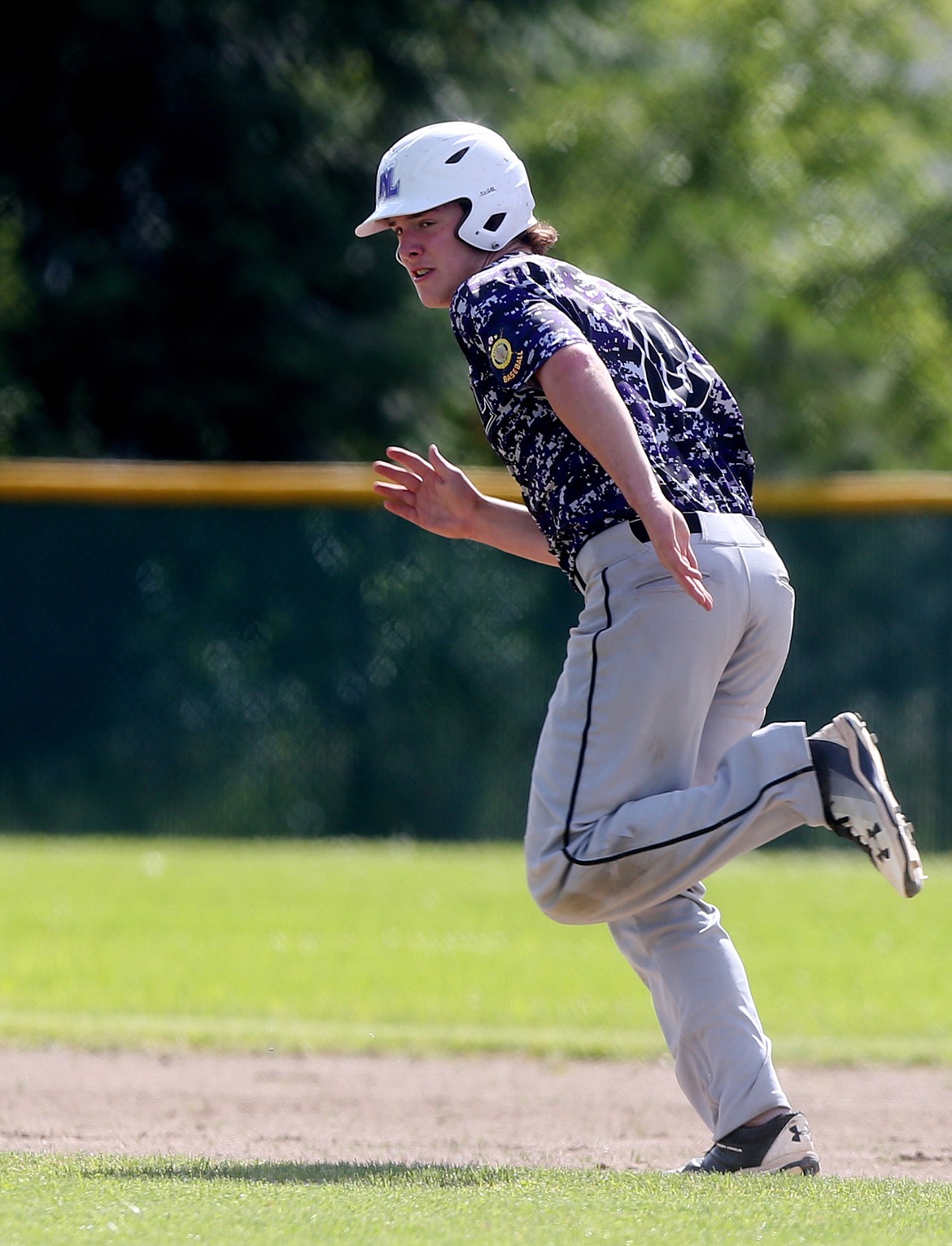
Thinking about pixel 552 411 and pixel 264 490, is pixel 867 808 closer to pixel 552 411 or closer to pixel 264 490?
pixel 552 411

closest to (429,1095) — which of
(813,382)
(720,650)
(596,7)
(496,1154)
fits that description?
(496,1154)

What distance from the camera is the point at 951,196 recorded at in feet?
72.5

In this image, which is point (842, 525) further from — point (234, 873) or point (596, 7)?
point (596, 7)

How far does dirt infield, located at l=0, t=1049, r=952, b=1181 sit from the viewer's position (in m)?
4.10

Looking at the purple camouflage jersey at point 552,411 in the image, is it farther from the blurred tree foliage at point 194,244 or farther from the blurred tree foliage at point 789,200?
the blurred tree foliage at point 789,200

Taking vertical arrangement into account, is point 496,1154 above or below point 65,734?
below

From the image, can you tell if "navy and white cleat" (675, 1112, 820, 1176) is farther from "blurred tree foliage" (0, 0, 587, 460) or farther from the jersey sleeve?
"blurred tree foliage" (0, 0, 587, 460)

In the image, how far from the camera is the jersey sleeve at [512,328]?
3.54m

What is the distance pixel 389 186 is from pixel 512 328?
562mm

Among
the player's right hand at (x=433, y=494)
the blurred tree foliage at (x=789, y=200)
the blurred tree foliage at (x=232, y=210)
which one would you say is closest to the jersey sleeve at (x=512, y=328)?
the player's right hand at (x=433, y=494)

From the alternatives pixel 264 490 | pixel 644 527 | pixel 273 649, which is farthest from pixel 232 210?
pixel 644 527

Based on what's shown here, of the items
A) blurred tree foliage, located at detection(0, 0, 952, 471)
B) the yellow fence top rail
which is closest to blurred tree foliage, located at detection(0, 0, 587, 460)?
blurred tree foliage, located at detection(0, 0, 952, 471)

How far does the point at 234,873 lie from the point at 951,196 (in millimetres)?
15905

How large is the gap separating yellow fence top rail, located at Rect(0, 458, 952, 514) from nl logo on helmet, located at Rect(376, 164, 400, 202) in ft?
23.1
